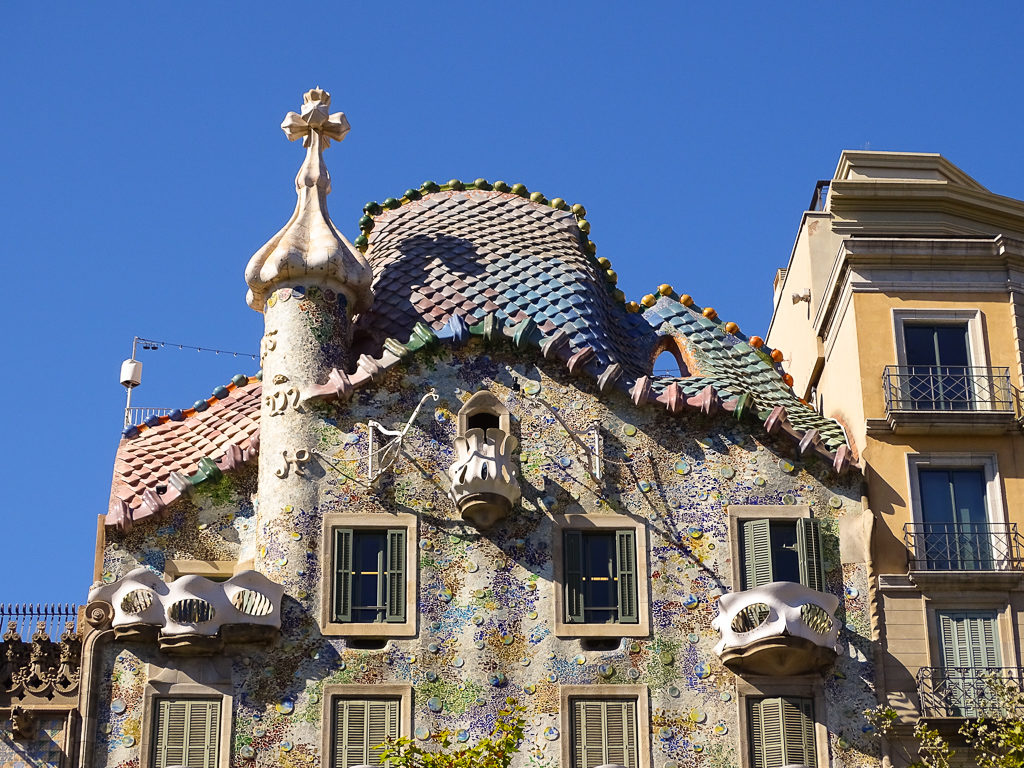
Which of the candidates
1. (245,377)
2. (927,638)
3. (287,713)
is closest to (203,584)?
(287,713)

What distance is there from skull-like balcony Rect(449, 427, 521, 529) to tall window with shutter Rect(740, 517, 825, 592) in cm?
360

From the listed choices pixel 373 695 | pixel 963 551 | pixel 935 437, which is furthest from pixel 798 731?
pixel 373 695

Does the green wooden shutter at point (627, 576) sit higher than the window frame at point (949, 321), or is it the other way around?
the window frame at point (949, 321)

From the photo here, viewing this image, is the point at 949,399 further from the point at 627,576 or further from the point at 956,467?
the point at 627,576

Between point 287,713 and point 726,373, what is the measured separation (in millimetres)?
9519

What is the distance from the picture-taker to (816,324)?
3716 cm

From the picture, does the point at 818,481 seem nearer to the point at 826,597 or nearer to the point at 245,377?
the point at 826,597

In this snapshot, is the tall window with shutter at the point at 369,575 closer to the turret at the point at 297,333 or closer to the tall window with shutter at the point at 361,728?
the turret at the point at 297,333

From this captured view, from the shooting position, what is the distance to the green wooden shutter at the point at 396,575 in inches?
1272

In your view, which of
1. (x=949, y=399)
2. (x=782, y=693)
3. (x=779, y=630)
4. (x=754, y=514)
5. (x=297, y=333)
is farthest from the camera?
(x=297, y=333)

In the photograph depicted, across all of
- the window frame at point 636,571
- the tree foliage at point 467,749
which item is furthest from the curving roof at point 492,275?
the tree foliage at point 467,749

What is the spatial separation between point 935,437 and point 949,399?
68 cm

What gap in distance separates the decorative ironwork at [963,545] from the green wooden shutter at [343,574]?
8.38 metres

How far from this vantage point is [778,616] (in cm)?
3169
